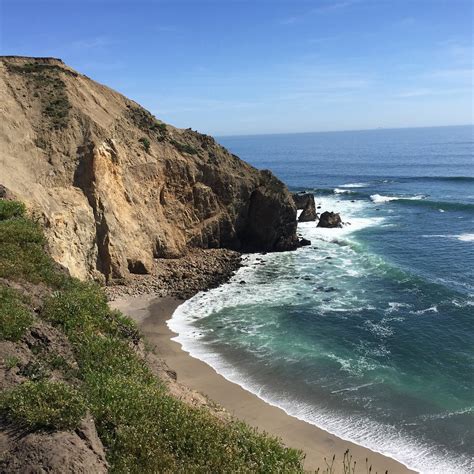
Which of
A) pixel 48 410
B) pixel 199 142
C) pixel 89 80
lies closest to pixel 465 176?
pixel 199 142

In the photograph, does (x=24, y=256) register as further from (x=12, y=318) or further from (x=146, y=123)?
(x=146, y=123)

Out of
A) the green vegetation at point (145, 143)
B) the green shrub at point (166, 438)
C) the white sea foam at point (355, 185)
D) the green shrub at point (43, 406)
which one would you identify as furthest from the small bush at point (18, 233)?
the white sea foam at point (355, 185)

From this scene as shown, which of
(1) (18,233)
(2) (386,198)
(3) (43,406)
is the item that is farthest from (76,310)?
(2) (386,198)

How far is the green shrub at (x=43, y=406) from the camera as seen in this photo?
378 inches

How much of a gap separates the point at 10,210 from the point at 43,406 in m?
14.8

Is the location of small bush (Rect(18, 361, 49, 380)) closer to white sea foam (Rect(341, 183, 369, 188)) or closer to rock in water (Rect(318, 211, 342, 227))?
rock in water (Rect(318, 211, 342, 227))

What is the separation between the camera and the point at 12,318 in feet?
43.8

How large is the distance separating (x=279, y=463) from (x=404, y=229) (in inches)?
2058

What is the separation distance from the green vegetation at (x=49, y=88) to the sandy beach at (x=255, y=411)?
17371 millimetres

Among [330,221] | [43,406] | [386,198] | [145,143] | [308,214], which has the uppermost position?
[145,143]

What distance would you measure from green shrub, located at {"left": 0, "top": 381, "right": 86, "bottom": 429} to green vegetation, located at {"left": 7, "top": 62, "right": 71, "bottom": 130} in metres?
31.5

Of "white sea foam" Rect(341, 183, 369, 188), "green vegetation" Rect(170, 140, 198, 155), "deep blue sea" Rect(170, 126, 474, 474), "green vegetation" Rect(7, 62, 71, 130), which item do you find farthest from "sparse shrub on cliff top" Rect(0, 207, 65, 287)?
"white sea foam" Rect(341, 183, 369, 188)

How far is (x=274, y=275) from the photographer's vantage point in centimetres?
4281

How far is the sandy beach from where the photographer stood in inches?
756
